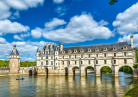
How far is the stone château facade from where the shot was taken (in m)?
47.4

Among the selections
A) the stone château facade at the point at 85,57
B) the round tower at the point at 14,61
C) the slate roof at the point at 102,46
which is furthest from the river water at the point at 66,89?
the round tower at the point at 14,61

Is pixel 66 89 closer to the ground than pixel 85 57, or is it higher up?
closer to the ground

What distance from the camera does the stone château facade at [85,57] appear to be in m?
47.4

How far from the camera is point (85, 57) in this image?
5462cm

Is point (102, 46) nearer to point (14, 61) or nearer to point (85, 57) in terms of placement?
point (85, 57)

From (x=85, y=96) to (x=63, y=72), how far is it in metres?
41.0

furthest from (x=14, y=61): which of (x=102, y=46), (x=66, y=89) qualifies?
(x=66, y=89)

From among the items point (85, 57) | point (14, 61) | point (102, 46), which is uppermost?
point (102, 46)

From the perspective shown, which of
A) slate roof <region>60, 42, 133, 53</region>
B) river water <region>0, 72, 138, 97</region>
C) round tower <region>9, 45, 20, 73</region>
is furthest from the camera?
round tower <region>9, 45, 20, 73</region>

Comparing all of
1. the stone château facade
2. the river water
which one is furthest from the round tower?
the river water

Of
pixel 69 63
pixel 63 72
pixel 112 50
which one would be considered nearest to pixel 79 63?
pixel 69 63

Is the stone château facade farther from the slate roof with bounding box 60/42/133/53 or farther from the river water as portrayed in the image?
the river water

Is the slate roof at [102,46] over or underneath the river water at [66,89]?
over

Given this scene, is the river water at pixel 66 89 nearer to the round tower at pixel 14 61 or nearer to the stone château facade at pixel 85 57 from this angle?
the stone château facade at pixel 85 57
